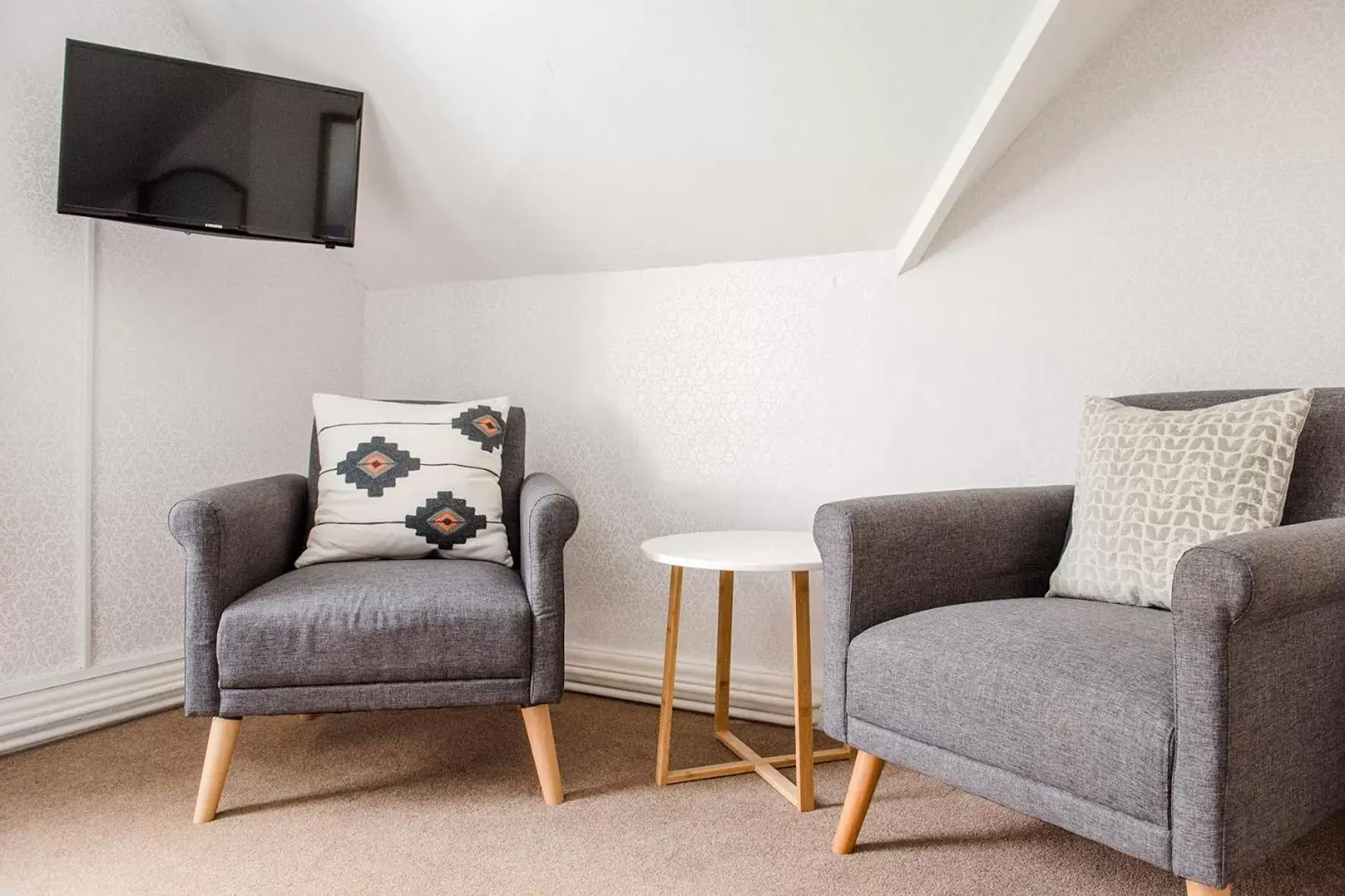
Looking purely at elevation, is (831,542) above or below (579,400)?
below

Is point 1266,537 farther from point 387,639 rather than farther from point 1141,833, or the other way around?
point 387,639

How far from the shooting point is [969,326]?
7.36 ft

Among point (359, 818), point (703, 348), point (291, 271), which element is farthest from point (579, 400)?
point (359, 818)

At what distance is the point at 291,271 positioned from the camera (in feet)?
9.13

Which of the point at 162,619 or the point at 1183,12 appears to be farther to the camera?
the point at 162,619

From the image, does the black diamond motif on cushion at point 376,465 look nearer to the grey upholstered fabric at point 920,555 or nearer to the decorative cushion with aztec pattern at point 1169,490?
the grey upholstered fabric at point 920,555

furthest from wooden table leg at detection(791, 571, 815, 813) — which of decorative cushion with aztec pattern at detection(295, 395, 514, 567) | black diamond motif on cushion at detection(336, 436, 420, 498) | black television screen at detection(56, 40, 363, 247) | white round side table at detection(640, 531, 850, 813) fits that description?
black television screen at detection(56, 40, 363, 247)

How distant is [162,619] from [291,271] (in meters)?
1.02

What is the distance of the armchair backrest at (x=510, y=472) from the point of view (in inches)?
91.0

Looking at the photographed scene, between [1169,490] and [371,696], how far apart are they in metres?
1.46

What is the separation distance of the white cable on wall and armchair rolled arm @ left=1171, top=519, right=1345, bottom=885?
227 cm

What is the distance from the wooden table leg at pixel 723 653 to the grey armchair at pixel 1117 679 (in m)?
0.49

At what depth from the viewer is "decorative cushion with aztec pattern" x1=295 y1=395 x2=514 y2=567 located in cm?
212

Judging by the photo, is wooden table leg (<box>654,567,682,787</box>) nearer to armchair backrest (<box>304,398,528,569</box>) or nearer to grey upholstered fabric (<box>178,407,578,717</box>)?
grey upholstered fabric (<box>178,407,578,717</box>)
